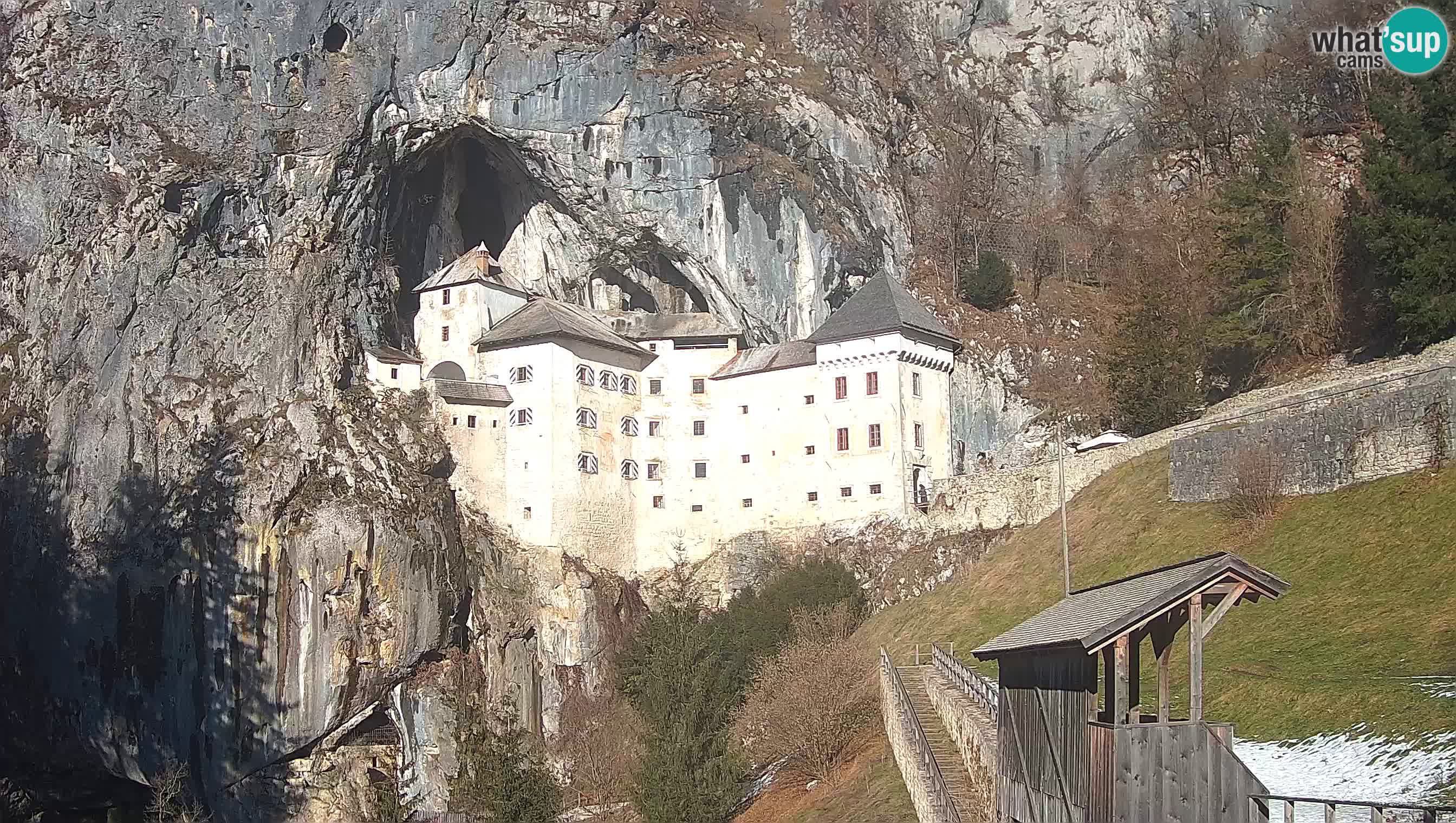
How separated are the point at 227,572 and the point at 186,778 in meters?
6.96

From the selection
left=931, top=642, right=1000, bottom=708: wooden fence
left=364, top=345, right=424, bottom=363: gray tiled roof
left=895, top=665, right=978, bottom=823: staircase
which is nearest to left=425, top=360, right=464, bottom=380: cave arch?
left=364, top=345, right=424, bottom=363: gray tiled roof

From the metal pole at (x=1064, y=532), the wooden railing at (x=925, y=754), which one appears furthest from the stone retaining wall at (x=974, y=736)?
the metal pole at (x=1064, y=532)

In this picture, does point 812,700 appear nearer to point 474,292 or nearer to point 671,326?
point 671,326

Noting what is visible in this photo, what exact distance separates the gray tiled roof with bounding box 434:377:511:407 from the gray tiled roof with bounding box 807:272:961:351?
11.2 metres

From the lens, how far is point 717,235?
5547cm

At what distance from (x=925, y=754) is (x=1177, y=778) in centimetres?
958

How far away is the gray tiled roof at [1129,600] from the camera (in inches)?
596

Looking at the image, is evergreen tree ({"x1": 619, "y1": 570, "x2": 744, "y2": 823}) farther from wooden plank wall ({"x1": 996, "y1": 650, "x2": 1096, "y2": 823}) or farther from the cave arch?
wooden plank wall ({"x1": 996, "y1": 650, "x2": 1096, "y2": 823})

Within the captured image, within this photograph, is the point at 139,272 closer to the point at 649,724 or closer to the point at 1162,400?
the point at 649,724

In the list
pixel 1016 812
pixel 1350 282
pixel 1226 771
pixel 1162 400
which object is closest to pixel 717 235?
pixel 1162 400

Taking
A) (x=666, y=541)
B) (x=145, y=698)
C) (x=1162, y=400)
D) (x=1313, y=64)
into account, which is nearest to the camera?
(x=1162, y=400)

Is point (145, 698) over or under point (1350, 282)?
under

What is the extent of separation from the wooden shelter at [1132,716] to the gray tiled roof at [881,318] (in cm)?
3267

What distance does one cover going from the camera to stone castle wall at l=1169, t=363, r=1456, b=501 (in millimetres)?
29281
